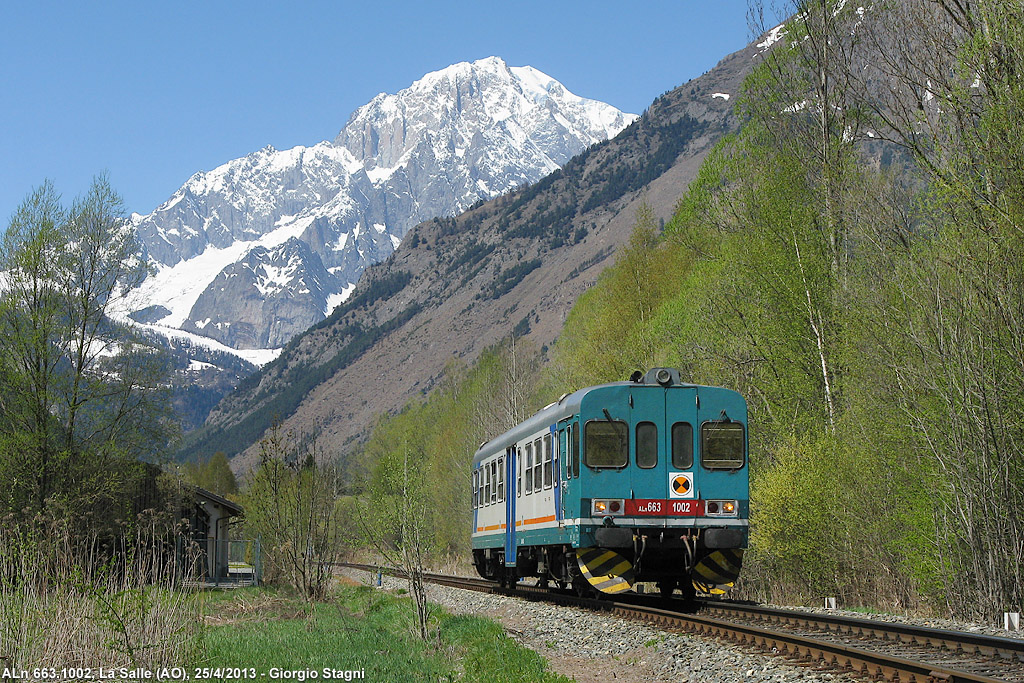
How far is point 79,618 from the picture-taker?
11.0 metres

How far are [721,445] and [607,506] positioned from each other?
2.24 m

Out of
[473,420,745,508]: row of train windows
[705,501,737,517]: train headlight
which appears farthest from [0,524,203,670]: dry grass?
[705,501,737,517]: train headlight

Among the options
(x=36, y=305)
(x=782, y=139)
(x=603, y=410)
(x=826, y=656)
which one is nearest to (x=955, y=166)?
(x=603, y=410)

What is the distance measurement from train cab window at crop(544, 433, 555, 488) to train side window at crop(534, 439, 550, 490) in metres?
0.35

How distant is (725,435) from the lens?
58.6 ft

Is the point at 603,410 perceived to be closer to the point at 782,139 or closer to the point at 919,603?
the point at 919,603

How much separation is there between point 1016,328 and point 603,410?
6712 mm

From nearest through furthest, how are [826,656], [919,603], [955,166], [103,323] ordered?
[826,656], [955,166], [919,603], [103,323]

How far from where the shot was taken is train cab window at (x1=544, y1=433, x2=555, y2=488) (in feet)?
63.2

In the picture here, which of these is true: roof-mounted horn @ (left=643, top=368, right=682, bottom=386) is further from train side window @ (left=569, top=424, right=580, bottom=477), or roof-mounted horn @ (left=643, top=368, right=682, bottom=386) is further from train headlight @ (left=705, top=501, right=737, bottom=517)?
train headlight @ (left=705, top=501, right=737, bottom=517)

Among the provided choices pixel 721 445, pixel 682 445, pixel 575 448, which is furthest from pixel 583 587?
pixel 721 445

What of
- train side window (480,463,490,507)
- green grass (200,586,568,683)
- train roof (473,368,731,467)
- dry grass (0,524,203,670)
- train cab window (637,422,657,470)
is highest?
train roof (473,368,731,467)

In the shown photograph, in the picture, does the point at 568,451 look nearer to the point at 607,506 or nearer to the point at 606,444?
the point at 606,444

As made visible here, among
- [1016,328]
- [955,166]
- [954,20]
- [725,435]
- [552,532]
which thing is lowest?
[552,532]
